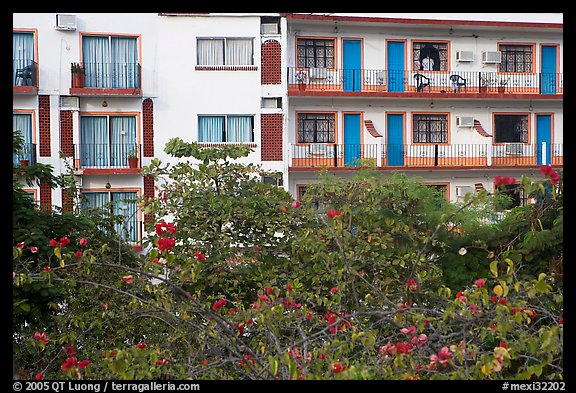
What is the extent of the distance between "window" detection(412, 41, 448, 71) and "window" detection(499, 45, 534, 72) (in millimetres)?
1951

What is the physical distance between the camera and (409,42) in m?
20.2

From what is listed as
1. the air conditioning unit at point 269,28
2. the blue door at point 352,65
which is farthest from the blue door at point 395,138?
the air conditioning unit at point 269,28

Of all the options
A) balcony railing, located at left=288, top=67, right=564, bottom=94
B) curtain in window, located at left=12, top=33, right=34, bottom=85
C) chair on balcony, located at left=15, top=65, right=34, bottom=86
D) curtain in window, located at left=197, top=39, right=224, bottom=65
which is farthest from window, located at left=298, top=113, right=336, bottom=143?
curtain in window, located at left=12, top=33, right=34, bottom=85

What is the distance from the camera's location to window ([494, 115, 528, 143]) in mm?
21078

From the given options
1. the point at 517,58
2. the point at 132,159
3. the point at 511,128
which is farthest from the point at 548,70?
the point at 132,159

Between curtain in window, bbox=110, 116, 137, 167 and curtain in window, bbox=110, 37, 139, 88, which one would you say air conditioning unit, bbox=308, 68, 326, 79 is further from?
curtain in window, bbox=110, 116, 137, 167

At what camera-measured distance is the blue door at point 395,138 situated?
2012 centimetres

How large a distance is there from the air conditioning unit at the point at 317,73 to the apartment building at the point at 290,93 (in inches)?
2.4

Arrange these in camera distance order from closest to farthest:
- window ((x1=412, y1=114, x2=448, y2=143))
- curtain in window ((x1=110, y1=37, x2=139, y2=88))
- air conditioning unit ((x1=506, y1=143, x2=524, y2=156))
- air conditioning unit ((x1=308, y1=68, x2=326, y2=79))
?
curtain in window ((x1=110, y1=37, x2=139, y2=88)) < air conditioning unit ((x1=308, y1=68, x2=326, y2=79)) < window ((x1=412, y1=114, x2=448, y2=143)) < air conditioning unit ((x1=506, y1=143, x2=524, y2=156))

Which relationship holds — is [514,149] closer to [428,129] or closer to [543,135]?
[543,135]

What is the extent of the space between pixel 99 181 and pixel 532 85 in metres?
13.3

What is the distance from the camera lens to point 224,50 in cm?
1866
